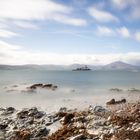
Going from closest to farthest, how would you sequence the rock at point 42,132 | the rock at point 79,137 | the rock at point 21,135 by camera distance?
the rock at point 79,137
the rock at point 21,135
the rock at point 42,132

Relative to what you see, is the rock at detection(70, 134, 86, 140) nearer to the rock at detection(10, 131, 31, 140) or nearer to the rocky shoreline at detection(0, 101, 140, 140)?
the rocky shoreline at detection(0, 101, 140, 140)

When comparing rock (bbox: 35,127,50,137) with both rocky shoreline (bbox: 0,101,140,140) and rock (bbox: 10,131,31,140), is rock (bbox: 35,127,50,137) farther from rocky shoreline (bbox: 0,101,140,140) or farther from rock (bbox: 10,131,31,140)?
rock (bbox: 10,131,31,140)

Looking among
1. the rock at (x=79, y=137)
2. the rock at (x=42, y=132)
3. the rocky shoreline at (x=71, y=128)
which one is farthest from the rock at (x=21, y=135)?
the rock at (x=79, y=137)

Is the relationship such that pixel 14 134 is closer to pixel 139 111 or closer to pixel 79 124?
pixel 79 124

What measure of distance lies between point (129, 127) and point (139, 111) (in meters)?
6.31

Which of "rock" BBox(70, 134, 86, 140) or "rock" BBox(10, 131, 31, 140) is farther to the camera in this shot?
"rock" BBox(10, 131, 31, 140)

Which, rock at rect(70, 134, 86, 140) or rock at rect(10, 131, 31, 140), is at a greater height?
rock at rect(70, 134, 86, 140)

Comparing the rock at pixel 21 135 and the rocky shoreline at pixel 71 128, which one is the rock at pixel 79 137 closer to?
the rocky shoreline at pixel 71 128

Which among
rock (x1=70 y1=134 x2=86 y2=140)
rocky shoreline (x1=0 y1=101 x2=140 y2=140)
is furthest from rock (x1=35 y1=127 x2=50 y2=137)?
rock (x1=70 y1=134 x2=86 y2=140)

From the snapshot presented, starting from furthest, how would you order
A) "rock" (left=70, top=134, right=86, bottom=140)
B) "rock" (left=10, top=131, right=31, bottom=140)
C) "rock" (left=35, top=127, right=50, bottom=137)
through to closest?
"rock" (left=35, top=127, right=50, bottom=137), "rock" (left=10, top=131, right=31, bottom=140), "rock" (left=70, top=134, right=86, bottom=140)

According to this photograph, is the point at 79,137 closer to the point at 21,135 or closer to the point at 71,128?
the point at 71,128

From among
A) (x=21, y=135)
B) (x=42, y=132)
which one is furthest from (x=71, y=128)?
(x=21, y=135)

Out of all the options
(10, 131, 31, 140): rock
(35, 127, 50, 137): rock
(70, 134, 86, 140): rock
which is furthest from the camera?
(35, 127, 50, 137): rock

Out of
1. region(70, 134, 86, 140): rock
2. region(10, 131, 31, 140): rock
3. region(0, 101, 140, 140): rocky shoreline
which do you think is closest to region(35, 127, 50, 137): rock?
region(0, 101, 140, 140): rocky shoreline
